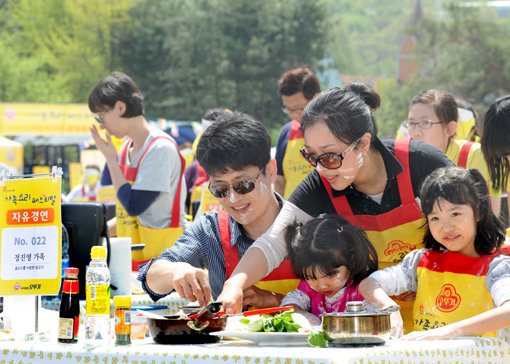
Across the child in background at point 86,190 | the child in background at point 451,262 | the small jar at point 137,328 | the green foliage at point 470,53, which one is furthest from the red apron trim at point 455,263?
the green foliage at point 470,53

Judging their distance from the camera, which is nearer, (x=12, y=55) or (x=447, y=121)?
(x=447, y=121)

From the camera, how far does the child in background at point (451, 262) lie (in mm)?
2410

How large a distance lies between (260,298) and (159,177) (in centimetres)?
174

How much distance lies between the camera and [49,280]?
90.1 inches

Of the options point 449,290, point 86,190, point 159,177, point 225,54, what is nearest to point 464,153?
point 159,177

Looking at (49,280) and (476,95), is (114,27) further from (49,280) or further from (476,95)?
(49,280)

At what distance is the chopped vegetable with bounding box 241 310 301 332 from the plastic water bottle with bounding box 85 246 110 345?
0.38 metres

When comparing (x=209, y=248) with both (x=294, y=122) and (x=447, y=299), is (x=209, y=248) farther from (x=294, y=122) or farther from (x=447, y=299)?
(x=294, y=122)

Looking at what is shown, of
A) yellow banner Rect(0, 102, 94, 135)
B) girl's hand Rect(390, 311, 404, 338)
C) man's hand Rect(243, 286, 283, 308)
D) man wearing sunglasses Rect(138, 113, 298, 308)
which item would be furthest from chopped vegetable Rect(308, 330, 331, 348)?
yellow banner Rect(0, 102, 94, 135)

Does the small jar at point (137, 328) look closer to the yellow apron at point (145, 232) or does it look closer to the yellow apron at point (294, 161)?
the yellow apron at point (145, 232)

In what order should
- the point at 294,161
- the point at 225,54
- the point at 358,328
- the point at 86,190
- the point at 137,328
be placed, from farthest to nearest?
the point at 225,54 → the point at 86,190 → the point at 294,161 → the point at 137,328 → the point at 358,328

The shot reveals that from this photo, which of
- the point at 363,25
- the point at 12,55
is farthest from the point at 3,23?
the point at 363,25

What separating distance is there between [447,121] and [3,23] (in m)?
50.7

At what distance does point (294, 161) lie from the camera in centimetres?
548
